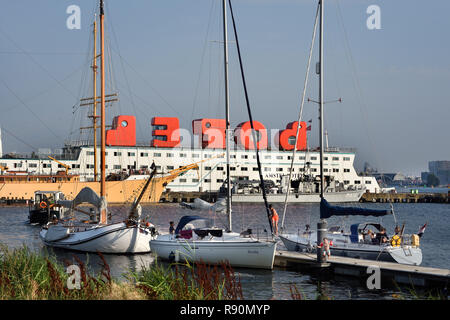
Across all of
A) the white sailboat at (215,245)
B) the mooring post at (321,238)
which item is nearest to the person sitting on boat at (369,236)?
the mooring post at (321,238)

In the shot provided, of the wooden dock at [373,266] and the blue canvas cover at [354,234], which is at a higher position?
the blue canvas cover at [354,234]

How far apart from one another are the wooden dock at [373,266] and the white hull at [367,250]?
156 centimetres

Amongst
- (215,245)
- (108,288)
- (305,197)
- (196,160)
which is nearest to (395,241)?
(215,245)

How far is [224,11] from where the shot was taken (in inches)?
1218

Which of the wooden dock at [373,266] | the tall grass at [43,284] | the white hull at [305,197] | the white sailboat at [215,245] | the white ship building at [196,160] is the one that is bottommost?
the white hull at [305,197]

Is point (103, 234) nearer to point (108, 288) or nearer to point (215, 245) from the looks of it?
point (215, 245)

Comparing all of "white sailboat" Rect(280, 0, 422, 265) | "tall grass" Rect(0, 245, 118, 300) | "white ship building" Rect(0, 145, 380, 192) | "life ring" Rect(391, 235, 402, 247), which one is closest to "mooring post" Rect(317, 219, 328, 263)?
"white sailboat" Rect(280, 0, 422, 265)

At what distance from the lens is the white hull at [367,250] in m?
26.8

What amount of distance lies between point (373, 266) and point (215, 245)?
293 inches

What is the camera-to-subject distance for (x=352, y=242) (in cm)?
2891

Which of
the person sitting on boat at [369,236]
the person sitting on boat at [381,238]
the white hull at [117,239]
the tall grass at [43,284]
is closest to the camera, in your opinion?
the tall grass at [43,284]

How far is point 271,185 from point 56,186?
3604cm

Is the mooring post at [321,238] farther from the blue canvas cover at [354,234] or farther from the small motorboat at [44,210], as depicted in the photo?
the small motorboat at [44,210]
